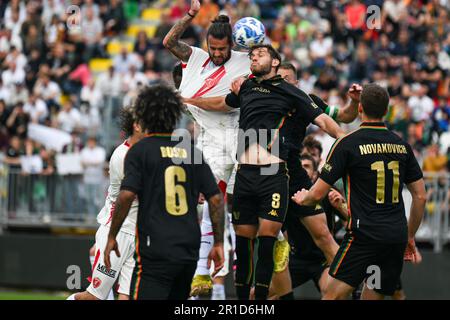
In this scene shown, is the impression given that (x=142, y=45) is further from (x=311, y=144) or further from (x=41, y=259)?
(x=311, y=144)

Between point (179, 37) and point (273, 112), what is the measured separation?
1883 mm

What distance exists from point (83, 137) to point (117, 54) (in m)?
4.74

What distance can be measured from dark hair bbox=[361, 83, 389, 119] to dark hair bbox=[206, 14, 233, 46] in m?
2.46

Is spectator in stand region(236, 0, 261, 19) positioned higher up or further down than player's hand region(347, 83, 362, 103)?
higher up

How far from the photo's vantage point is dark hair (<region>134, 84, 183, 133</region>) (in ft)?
30.8

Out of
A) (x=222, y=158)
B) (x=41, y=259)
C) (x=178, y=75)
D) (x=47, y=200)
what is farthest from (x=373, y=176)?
(x=41, y=259)

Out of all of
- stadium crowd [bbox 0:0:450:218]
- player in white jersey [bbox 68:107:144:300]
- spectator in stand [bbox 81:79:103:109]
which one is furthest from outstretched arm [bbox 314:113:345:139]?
spectator in stand [bbox 81:79:103:109]

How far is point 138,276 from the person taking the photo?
927 cm

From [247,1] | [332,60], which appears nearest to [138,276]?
[332,60]

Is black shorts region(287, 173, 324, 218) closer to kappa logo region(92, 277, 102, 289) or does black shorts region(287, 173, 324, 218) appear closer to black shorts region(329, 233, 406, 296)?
black shorts region(329, 233, 406, 296)

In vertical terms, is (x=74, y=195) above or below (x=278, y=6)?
below

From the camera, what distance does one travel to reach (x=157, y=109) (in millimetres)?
9406

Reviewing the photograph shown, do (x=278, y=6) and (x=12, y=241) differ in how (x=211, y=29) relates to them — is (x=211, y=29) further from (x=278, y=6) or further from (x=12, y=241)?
(x=278, y=6)

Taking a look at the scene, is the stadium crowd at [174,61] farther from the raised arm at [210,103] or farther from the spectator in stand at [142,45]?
the raised arm at [210,103]
